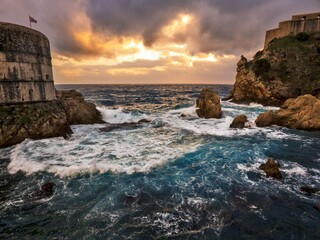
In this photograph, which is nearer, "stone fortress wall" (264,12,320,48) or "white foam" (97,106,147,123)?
"white foam" (97,106,147,123)

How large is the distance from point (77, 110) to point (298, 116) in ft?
78.5

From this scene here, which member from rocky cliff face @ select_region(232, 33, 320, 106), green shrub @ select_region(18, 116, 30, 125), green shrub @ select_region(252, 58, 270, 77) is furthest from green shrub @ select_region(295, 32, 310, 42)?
green shrub @ select_region(18, 116, 30, 125)

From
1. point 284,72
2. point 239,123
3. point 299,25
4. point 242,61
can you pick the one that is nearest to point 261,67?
point 284,72

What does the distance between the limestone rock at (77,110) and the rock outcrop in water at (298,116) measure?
18780mm

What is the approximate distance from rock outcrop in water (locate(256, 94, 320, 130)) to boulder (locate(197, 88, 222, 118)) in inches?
225

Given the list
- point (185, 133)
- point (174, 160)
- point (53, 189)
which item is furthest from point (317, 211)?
point (185, 133)

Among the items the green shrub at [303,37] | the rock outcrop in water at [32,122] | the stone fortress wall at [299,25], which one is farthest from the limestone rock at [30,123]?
the stone fortress wall at [299,25]

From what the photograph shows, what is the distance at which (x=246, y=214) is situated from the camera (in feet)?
28.5

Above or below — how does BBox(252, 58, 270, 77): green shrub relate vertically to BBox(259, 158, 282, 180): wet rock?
above

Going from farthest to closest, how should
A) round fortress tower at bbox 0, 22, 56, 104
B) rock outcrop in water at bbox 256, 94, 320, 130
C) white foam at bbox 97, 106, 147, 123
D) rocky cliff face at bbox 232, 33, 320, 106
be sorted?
rocky cliff face at bbox 232, 33, 320, 106 < white foam at bbox 97, 106, 147, 123 < rock outcrop in water at bbox 256, 94, 320, 130 < round fortress tower at bbox 0, 22, 56, 104

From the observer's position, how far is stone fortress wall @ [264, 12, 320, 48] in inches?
1628

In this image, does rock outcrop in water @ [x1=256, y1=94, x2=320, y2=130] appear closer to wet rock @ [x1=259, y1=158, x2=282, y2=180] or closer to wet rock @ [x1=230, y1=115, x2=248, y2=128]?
wet rock @ [x1=230, y1=115, x2=248, y2=128]

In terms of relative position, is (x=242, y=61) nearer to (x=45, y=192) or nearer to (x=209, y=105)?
(x=209, y=105)

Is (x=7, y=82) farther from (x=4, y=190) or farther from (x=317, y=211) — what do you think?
→ (x=317, y=211)
